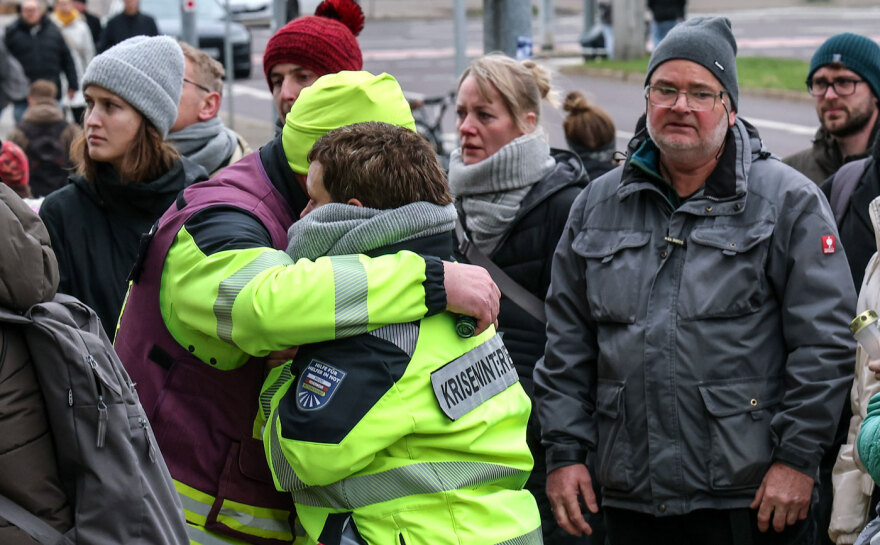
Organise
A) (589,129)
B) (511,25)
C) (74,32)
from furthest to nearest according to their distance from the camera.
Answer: (74,32) → (511,25) → (589,129)

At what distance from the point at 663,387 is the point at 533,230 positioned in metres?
1.05

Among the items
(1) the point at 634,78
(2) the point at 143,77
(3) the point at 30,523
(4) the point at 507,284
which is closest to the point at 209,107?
(2) the point at 143,77

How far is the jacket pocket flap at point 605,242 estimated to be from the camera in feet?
13.3

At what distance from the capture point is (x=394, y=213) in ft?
9.98

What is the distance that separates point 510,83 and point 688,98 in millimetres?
1133

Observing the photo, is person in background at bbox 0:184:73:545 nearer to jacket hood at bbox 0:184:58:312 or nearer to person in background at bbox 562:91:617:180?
jacket hood at bbox 0:184:58:312

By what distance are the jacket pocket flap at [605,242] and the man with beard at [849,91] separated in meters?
2.11

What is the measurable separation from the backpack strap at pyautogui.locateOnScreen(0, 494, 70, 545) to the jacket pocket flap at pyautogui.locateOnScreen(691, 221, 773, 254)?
206cm

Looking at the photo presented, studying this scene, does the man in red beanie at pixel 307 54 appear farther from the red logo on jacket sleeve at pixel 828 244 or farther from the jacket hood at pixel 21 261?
the jacket hood at pixel 21 261

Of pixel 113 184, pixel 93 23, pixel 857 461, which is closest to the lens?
pixel 857 461

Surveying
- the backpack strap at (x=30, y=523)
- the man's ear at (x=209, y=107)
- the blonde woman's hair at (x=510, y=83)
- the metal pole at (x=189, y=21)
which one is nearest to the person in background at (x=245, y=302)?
the backpack strap at (x=30, y=523)

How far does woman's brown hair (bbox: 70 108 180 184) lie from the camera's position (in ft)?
14.8

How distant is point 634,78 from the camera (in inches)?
865

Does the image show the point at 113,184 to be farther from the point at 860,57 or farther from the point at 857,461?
the point at 860,57
